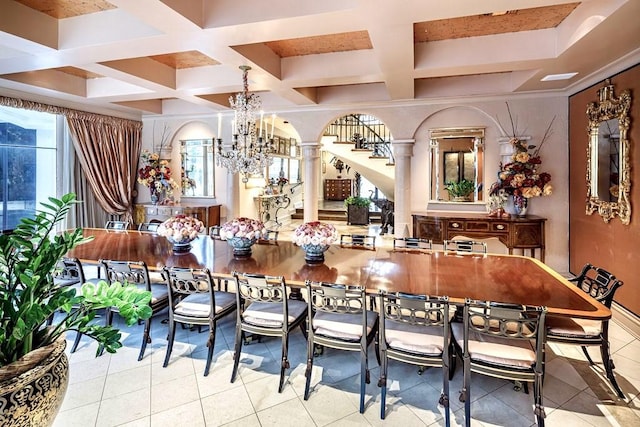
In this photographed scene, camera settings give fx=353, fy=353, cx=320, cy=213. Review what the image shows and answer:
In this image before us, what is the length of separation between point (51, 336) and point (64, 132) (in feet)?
18.6

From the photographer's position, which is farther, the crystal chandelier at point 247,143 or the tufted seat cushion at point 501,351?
the crystal chandelier at point 247,143

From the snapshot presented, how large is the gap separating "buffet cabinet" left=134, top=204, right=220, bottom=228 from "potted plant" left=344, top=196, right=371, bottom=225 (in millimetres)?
4269

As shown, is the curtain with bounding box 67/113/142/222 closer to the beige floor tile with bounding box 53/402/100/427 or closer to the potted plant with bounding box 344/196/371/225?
the beige floor tile with bounding box 53/402/100/427

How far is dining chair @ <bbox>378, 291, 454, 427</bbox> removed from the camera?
6.43ft

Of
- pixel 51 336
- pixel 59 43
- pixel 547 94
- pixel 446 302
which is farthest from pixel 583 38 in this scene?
pixel 59 43

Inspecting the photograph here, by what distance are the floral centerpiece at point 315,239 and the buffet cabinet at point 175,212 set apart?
3.72 m

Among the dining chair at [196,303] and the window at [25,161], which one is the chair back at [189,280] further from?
the window at [25,161]

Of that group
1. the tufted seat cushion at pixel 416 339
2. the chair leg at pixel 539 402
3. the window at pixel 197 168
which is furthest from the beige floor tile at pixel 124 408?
the window at pixel 197 168

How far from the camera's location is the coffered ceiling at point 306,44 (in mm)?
2543

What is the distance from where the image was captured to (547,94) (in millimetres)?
4781

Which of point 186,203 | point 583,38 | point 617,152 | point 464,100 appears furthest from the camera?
point 186,203

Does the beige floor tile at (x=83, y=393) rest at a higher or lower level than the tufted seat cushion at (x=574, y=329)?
lower

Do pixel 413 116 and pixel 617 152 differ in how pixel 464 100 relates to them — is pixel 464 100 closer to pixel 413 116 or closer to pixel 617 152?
pixel 413 116

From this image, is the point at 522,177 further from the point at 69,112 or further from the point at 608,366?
the point at 69,112
